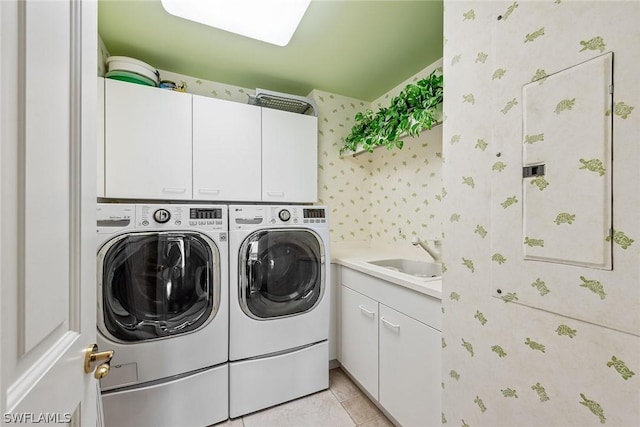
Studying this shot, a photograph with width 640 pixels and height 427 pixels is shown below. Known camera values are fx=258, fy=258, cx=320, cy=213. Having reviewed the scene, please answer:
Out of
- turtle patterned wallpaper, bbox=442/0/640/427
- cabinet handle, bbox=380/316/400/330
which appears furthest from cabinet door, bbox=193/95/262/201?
turtle patterned wallpaper, bbox=442/0/640/427

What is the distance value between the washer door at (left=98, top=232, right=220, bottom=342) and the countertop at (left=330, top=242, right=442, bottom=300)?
904 millimetres

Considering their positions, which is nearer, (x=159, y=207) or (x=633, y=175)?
(x=633, y=175)

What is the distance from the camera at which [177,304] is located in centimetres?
144

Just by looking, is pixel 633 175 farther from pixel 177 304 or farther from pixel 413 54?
pixel 177 304

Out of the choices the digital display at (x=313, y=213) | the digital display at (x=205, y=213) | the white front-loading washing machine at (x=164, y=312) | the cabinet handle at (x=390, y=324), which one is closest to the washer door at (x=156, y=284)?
the white front-loading washing machine at (x=164, y=312)

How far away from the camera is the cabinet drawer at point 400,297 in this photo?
3.89 feet

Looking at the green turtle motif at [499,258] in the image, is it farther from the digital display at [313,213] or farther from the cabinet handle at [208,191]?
the cabinet handle at [208,191]

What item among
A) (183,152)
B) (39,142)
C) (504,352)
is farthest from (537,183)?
(183,152)

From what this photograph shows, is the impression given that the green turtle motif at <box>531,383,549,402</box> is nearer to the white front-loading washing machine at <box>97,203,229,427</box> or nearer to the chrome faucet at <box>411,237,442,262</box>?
the chrome faucet at <box>411,237,442,262</box>

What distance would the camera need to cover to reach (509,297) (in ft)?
2.83

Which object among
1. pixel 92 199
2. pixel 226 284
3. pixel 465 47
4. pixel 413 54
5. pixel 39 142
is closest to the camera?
pixel 39 142

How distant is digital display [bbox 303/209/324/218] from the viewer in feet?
5.76

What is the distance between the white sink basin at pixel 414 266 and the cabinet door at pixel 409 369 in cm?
48

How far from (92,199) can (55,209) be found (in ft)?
0.56
